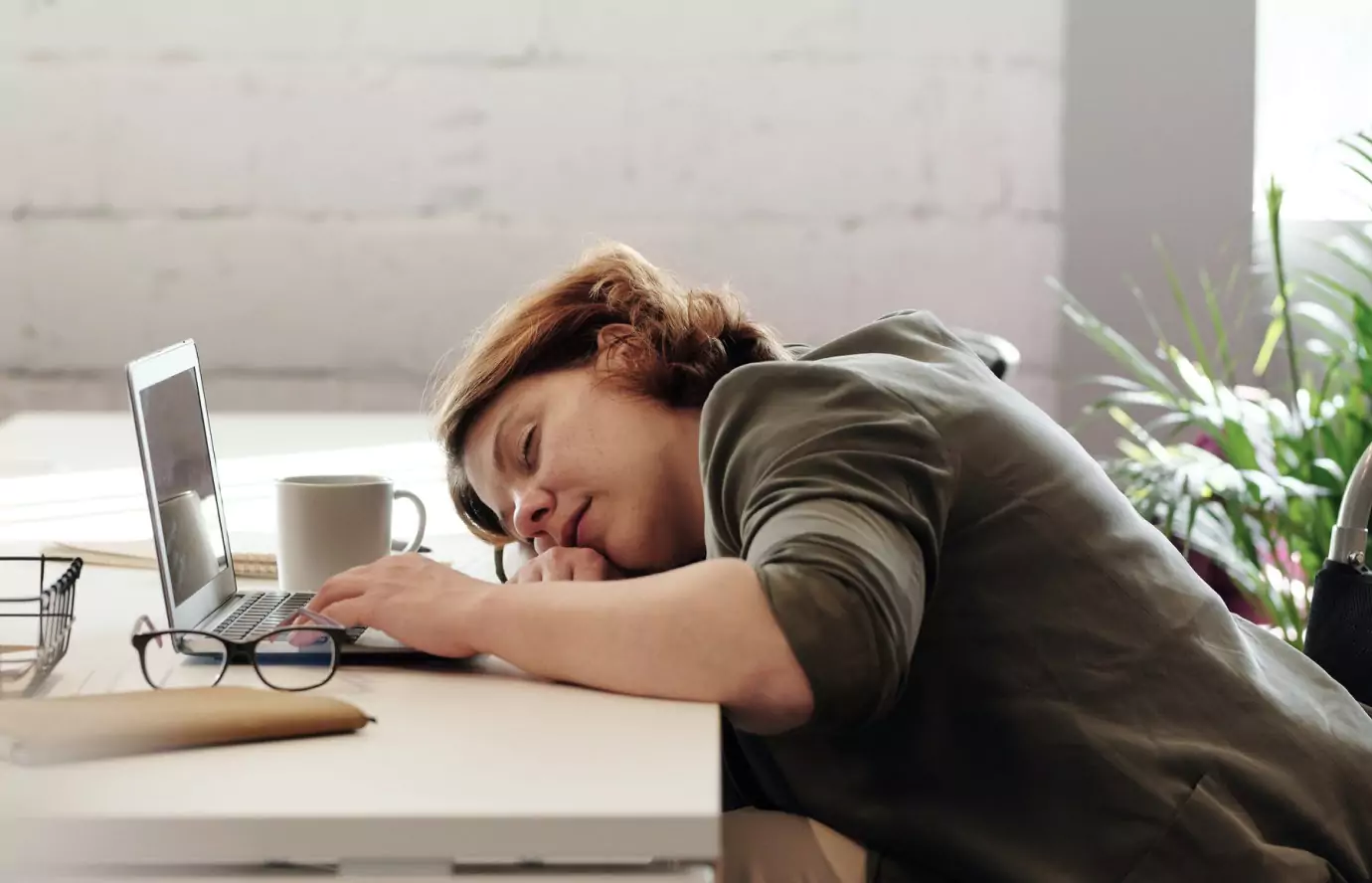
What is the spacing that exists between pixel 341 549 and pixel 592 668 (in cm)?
50

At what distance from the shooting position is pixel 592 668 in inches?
34.9

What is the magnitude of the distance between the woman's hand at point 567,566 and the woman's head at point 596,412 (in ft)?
0.10

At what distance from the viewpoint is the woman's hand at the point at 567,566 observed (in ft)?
3.85

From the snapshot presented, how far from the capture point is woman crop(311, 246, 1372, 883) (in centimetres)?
87

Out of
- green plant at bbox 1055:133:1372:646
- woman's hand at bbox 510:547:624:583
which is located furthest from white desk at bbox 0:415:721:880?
green plant at bbox 1055:133:1372:646

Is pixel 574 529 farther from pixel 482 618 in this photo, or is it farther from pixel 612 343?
pixel 482 618

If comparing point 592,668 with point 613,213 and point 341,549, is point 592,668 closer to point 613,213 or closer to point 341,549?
point 341,549

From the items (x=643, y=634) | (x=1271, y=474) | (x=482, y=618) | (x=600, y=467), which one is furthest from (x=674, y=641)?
(x=1271, y=474)

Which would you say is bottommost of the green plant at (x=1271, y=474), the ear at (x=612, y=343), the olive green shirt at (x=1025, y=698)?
the green plant at (x=1271, y=474)

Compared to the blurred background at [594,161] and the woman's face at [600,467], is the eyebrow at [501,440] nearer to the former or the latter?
the woman's face at [600,467]

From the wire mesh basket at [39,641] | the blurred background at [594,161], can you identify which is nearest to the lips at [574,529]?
the wire mesh basket at [39,641]

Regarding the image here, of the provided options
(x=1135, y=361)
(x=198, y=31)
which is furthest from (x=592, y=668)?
(x=198, y=31)

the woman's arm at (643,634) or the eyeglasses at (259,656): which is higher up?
the woman's arm at (643,634)

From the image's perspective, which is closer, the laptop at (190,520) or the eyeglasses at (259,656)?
the eyeglasses at (259,656)
